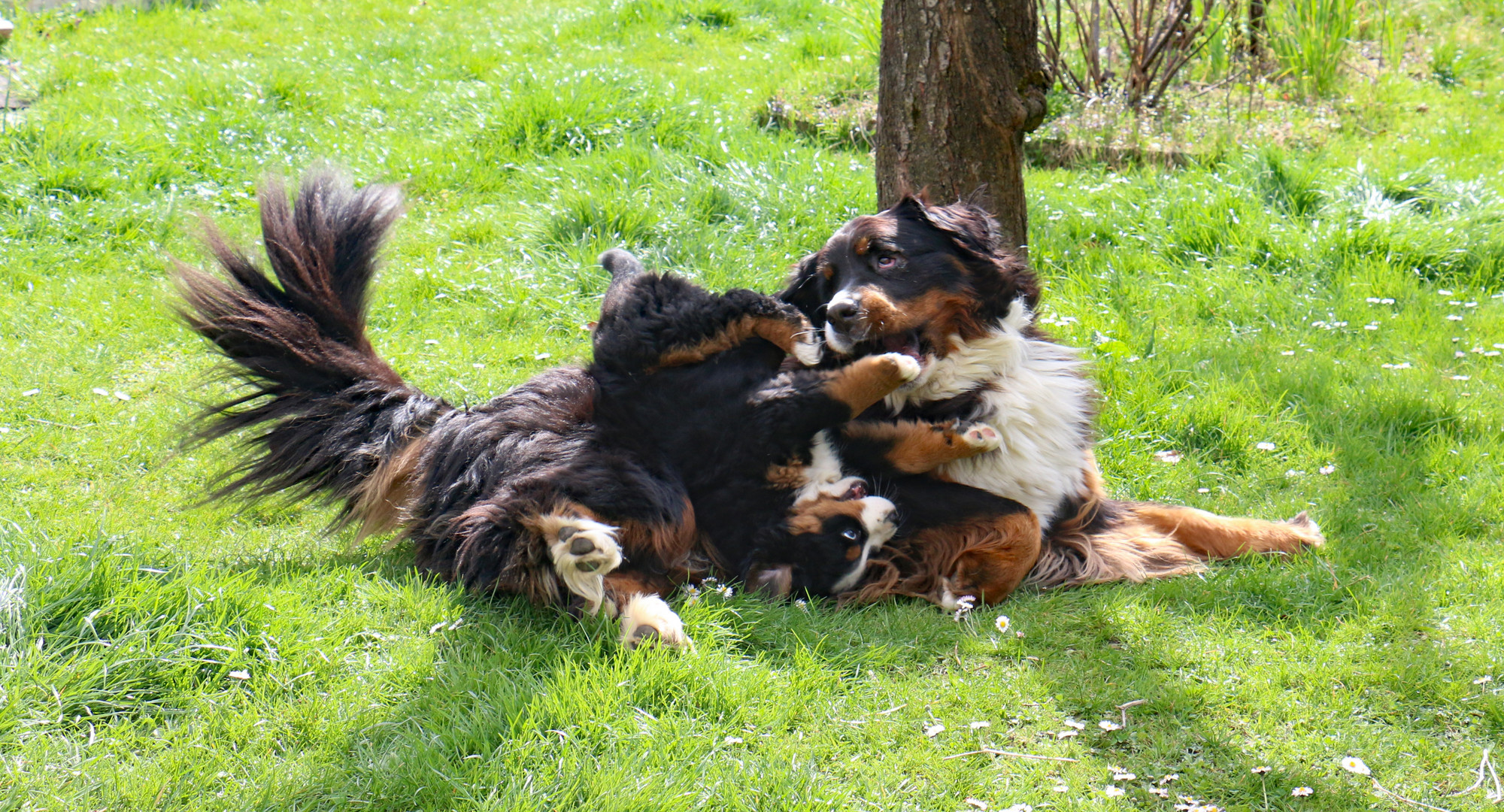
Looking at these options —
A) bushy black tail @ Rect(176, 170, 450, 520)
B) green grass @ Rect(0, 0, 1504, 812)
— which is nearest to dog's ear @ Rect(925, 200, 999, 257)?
green grass @ Rect(0, 0, 1504, 812)

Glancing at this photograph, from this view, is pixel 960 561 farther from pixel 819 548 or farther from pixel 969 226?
pixel 969 226

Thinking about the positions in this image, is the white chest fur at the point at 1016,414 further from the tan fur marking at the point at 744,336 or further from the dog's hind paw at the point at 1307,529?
the dog's hind paw at the point at 1307,529

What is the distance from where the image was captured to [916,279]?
340 cm

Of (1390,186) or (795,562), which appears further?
(1390,186)

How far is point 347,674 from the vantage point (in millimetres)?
2537

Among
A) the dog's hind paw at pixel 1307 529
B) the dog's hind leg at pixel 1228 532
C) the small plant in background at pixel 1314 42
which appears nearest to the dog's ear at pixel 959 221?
the dog's hind leg at pixel 1228 532

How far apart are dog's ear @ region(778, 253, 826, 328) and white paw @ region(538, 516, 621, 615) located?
1.11 m

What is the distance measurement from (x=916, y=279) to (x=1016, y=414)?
0.52 meters

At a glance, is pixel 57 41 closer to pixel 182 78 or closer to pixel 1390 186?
pixel 182 78

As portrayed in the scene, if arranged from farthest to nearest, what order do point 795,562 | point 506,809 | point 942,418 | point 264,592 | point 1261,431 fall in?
point 1261,431, point 942,418, point 795,562, point 264,592, point 506,809

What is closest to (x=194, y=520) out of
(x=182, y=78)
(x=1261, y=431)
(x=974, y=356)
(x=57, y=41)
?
(x=974, y=356)

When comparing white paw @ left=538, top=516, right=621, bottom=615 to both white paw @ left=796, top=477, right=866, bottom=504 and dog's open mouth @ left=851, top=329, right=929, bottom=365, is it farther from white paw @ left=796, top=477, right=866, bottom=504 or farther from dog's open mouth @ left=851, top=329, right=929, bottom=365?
dog's open mouth @ left=851, top=329, right=929, bottom=365

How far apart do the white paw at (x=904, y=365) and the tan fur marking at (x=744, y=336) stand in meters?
0.32

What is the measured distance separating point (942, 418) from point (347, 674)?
185 centimetres
